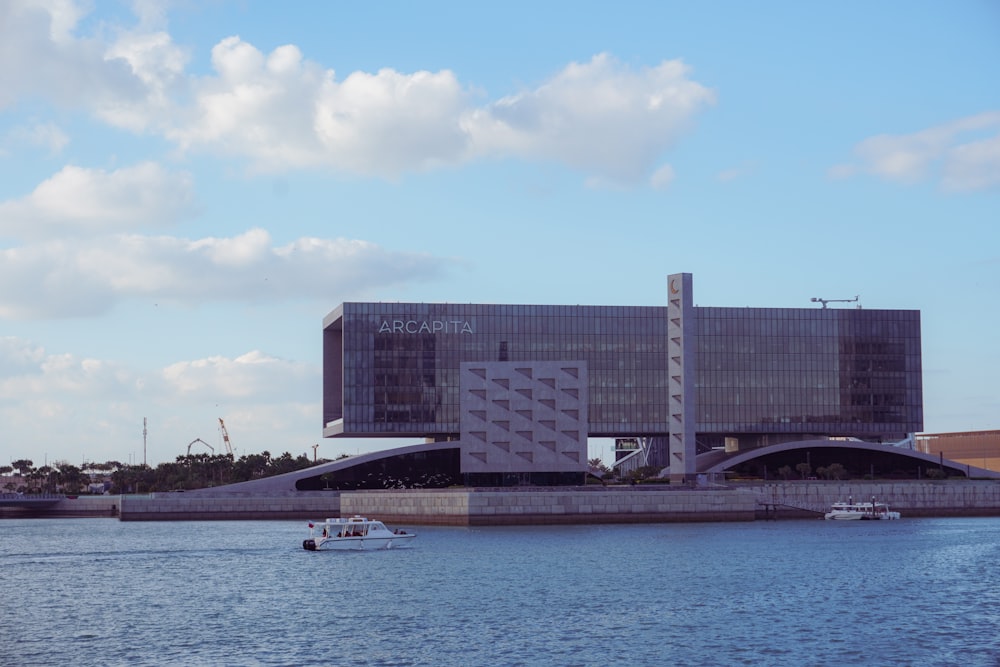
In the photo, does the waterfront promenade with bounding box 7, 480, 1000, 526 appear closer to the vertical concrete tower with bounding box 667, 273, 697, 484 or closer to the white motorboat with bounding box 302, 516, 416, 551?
the vertical concrete tower with bounding box 667, 273, 697, 484

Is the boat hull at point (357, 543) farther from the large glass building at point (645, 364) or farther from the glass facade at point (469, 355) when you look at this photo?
the glass facade at point (469, 355)

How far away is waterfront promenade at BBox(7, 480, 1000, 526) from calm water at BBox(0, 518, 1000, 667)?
14708mm

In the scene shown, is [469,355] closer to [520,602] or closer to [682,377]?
[682,377]

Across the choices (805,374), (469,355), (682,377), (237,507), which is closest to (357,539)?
(682,377)

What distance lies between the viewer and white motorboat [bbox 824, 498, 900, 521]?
14450cm

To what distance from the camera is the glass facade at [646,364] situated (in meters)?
189

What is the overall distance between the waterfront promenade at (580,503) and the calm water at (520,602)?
48.3 ft

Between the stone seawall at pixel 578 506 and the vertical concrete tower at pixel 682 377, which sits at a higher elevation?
the vertical concrete tower at pixel 682 377

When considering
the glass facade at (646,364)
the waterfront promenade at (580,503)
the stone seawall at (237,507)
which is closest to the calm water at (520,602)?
the waterfront promenade at (580,503)

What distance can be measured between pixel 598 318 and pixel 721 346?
1945 centimetres

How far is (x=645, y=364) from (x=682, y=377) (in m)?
39.1

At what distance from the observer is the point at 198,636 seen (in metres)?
56.8

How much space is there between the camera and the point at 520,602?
6725cm

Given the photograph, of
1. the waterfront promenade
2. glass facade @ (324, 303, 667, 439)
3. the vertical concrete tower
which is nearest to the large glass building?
glass facade @ (324, 303, 667, 439)
